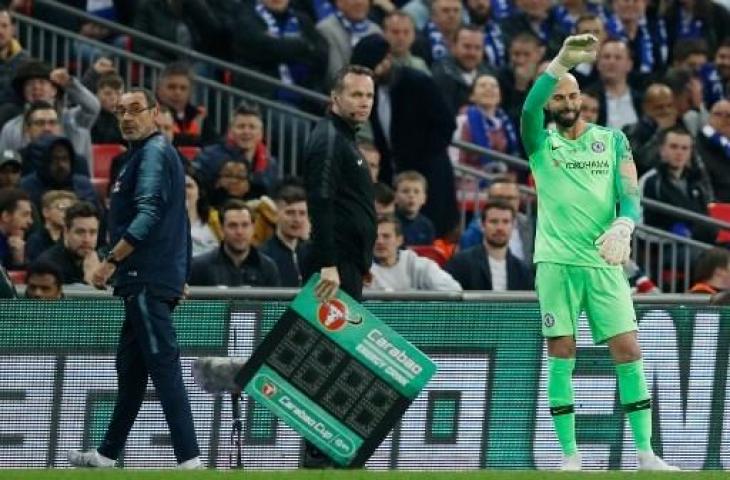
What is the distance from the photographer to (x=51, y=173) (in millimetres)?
19000

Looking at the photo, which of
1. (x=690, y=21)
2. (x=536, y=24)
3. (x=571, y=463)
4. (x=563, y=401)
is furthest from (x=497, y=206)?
(x=690, y=21)

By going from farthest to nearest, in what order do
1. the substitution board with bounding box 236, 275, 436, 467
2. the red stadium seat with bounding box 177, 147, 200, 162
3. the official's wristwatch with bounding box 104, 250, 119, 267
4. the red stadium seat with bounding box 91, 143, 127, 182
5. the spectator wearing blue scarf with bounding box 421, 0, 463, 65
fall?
the spectator wearing blue scarf with bounding box 421, 0, 463, 65 → the red stadium seat with bounding box 91, 143, 127, 182 → the red stadium seat with bounding box 177, 147, 200, 162 → the substitution board with bounding box 236, 275, 436, 467 → the official's wristwatch with bounding box 104, 250, 119, 267

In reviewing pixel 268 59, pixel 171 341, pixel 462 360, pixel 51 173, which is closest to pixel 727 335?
pixel 462 360

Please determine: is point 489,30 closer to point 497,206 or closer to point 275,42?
point 275,42

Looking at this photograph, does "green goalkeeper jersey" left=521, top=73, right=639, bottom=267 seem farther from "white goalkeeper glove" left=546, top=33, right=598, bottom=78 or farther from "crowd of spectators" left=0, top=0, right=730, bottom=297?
"crowd of spectators" left=0, top=0, right=730, bottom=297

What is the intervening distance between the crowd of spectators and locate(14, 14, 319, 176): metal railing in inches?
4.9

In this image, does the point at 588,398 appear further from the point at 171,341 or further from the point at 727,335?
the point at 171,341

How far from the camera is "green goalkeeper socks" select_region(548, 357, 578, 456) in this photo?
13.9 metres

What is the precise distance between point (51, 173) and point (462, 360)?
15.6 ft

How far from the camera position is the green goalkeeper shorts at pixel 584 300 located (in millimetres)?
13914

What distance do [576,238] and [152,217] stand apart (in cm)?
229

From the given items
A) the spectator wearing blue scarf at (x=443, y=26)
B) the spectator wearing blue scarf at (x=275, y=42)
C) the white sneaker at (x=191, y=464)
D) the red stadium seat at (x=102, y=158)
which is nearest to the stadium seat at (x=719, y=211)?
the spectator wearing blue scarf at (x=443, y=26)

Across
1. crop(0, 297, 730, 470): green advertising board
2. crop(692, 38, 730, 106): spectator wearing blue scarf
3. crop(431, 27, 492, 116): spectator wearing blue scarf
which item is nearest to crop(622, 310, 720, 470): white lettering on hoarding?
crop(0, 297, 730, 470): green advertising board

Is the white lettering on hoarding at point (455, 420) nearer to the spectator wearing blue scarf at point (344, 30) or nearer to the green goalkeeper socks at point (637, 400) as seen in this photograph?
the green goalkeeper socks at point (637, 400)
